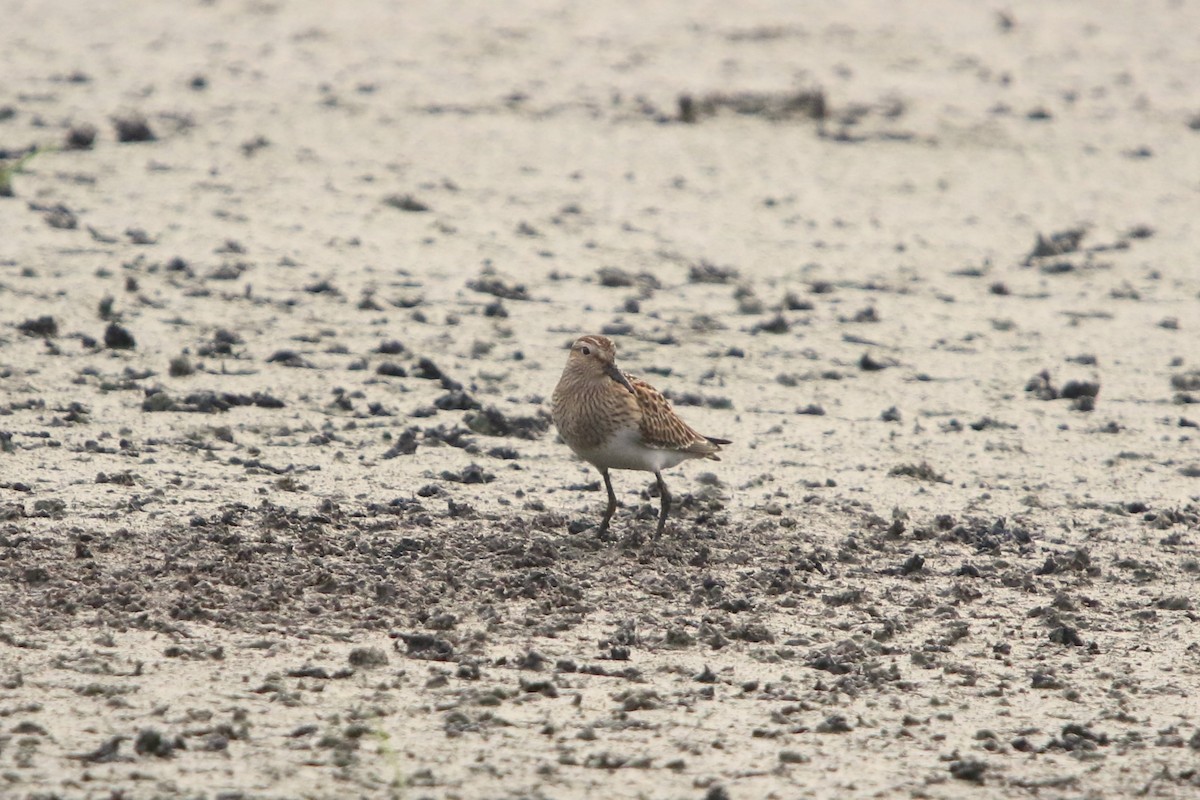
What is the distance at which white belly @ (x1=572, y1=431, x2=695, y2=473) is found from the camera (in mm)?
8477

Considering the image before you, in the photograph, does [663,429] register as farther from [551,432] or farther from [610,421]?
[551,432]

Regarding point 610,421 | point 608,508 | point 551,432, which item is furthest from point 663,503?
point 551,432

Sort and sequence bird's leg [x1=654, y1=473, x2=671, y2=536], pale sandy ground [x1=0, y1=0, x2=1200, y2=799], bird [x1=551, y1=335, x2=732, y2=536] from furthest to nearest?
bird's leg [x1=654, y1=473, x2=671, y2=536], bird [x1=551, y1=335, x2=732, y2=536], pale sandy ground [x1=0, y1=0, x2=1200, y2=799]

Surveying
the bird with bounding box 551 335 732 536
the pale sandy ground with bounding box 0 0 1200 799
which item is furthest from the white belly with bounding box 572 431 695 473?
the pale sandy ground with bounding box 0 0 1200 799

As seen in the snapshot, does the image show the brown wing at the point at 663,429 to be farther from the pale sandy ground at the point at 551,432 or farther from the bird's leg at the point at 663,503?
the pale sandy ground at the point at 551,432

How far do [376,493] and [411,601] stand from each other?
153cm

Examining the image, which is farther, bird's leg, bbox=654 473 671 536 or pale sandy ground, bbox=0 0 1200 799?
bird's leg, bbox=654 473 671 536

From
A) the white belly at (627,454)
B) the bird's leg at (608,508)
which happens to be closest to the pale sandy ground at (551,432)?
the bird's leg at (608,508)

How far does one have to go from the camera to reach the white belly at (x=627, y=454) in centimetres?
848

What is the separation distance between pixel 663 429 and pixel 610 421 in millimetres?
295

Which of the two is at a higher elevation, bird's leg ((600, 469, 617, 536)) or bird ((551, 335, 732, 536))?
bird ((551, 335, 732, 536))

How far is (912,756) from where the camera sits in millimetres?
6270

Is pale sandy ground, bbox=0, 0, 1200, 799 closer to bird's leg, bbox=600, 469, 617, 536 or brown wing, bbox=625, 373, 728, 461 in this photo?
bird's leg, bbox=600, 469, 617, 536

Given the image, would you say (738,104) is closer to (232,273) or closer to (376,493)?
(232,273)
